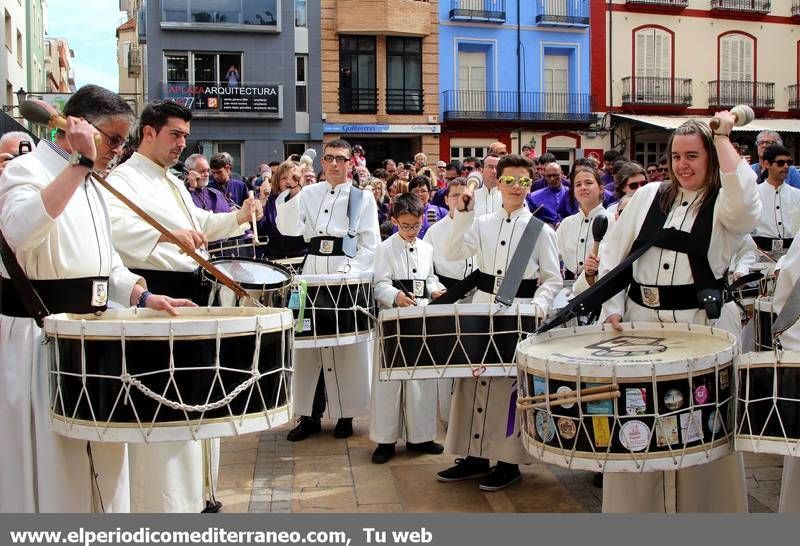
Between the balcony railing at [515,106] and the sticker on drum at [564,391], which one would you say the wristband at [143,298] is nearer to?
the sticker on drum at [564,391]

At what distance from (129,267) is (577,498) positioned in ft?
9.29

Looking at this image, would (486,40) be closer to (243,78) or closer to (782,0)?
(243,78)

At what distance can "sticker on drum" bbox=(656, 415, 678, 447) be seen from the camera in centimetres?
313

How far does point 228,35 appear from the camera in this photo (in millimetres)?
24656

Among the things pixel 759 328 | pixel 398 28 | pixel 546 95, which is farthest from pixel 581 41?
pixel 759 328

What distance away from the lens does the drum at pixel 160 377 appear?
10.1ft

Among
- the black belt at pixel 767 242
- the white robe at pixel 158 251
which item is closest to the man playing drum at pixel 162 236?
the white robe at pixel 158 251

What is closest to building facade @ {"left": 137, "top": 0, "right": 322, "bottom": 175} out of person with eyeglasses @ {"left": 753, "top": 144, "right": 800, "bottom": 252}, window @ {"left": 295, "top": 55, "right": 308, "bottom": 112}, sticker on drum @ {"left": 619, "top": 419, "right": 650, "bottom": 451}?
window @ {"left": 295, "top": 55, "right": 308, "bottom": 112}

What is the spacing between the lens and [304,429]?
655 centimetres

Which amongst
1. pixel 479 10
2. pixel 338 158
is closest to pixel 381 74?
pixel 479 10

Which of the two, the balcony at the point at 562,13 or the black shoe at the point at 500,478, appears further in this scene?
the balcony at the point at 562,13

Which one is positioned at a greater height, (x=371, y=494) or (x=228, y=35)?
(x=228, y=35)

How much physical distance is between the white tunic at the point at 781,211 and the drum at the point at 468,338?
424 centimetres

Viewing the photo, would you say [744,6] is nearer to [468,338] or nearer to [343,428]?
[343,428]
